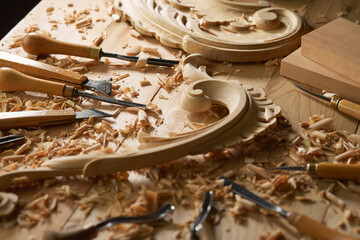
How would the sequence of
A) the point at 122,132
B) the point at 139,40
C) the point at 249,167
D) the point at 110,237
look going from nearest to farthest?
1. the point at 110,237
2. the point at 249,167
3. the point at 122,132
4. the point at 139,40

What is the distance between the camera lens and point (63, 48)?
4.55 ft

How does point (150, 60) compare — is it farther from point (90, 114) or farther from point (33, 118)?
point (33, 118)

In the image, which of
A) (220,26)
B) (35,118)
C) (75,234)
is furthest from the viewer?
(220,26)

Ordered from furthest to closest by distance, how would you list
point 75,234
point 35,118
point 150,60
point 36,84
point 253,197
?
point 150,60
point 36,84
point 35,118
point 253,197
point 75,234

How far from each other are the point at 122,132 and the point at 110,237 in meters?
0.35

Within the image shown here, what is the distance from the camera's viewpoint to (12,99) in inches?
48.7

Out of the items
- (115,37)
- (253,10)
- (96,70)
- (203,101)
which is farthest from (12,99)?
(253,10)

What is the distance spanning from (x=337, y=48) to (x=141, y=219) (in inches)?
30.8

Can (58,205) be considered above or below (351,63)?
below

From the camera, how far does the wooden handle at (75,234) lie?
0.76m

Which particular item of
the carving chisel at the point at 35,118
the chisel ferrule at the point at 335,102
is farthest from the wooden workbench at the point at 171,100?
the carving chisel at the point at 35,118

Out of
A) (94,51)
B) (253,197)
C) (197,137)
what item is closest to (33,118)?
(94,51)

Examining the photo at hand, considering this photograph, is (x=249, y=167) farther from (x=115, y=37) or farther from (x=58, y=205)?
(x=115, y=37)

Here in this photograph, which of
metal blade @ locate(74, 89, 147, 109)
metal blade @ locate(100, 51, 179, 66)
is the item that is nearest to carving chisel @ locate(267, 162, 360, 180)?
metal blade @ locate(74, 89, 147, 109)
